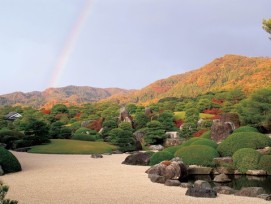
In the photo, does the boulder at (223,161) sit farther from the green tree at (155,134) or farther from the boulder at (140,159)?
the green tree at (155,134)

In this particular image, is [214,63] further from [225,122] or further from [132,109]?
[225,122]

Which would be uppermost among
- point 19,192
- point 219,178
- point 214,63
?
point 214,63

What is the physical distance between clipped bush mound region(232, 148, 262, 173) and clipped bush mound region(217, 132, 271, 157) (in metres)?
1.87

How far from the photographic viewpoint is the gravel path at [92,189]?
866 cm

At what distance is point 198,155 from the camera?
52.4ft

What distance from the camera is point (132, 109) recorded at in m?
54.7

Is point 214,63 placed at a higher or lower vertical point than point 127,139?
higher

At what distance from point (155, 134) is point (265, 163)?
17.3 meters

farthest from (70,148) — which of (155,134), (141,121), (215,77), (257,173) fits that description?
(215,77)

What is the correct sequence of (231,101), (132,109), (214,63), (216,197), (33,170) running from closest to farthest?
(216,197), (33,170), (231,101), (132,109), (214,63)

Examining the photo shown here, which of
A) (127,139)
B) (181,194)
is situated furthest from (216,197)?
(127,139)

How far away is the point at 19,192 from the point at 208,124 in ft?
88.4

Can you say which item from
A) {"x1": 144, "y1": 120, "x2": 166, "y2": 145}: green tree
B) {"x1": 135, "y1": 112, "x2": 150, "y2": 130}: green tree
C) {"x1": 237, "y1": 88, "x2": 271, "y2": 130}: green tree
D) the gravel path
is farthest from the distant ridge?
the gravel path

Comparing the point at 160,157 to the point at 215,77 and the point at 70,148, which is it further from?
the point at 215,77
